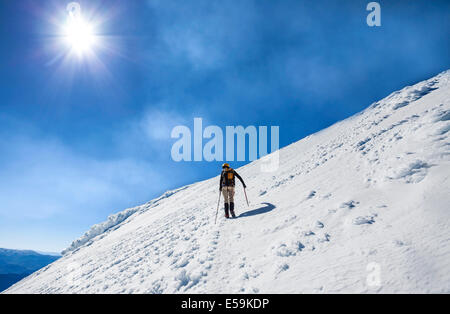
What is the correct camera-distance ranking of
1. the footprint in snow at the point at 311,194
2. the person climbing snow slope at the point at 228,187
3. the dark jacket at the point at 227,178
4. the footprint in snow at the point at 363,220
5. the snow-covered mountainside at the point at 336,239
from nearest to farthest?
the snow-covered mountainside at the point at 336,239
the footprint in snow at the point at 363,220
the footprint in snow at the point at 311,194
the person climbing snow slope at the point at 228,187
the dark jacket at the point at 227,178

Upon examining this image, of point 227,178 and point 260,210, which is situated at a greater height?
point 227,178

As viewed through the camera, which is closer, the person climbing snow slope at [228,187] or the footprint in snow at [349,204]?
the footprint in snow at [349,204]

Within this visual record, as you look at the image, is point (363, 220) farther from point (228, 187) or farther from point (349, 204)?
point (228, 187)

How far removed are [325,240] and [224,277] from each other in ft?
7.69

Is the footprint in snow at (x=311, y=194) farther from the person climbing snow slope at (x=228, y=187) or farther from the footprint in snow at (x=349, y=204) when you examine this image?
the person climbing snow slope at (x=228, y=187)

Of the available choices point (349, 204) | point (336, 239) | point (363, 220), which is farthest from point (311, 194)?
point (336, 239)

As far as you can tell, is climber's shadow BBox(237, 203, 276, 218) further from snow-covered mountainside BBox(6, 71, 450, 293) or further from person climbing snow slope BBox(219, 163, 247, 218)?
person climbing snow slope BBox(219, 163, 247, 218)

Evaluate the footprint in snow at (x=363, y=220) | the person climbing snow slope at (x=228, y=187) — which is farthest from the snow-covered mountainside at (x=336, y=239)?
the person climbing snow slope at (x=228, y=187)

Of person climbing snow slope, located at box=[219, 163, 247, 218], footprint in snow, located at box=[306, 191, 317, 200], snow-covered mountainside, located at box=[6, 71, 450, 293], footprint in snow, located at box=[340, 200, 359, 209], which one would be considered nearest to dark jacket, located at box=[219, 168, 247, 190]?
person climbing snow slope, located at box=[219, 163, 247, 218]

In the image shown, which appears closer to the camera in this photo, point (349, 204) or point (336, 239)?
point (336, 239)

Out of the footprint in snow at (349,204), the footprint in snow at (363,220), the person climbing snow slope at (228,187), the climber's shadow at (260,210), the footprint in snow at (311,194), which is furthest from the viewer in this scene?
the person climbing snow slope at (228,187)

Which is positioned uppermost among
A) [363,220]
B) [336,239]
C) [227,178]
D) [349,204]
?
[227,178]
